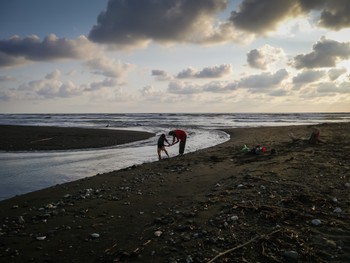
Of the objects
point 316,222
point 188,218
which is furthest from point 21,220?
point 316,222

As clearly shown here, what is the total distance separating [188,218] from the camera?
6680 mm

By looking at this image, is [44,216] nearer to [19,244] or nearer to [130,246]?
[19,244]

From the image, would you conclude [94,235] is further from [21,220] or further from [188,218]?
[21,220]

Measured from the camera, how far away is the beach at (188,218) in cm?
516

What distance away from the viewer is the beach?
16.9 feet

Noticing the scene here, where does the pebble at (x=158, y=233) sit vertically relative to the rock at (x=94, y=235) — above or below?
above

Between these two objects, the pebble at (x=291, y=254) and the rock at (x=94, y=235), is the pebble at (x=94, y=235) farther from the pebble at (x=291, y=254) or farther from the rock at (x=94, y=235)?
the pebble at (x=291, y=254)

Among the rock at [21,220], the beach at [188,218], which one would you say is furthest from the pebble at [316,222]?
the rock at [21,220]

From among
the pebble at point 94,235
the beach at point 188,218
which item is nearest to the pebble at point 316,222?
the beach at point 188,218

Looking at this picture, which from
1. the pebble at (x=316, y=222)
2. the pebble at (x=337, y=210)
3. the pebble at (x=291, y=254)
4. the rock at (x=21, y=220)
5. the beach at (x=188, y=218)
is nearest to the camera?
the pebble at (x=291, y=254)

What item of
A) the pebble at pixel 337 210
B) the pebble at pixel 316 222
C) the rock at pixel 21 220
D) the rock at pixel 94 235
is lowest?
the rock at pixel 21 220

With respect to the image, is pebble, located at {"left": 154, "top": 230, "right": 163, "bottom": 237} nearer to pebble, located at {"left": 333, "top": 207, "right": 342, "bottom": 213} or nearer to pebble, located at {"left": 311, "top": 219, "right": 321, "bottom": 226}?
pebble, located at {"left": 311, "top": 219, "right": 321, "bottom": 226}

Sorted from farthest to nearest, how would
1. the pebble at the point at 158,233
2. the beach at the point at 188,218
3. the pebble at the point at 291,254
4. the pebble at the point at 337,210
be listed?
the pebble at the point at 337,210 < the pebble at the point at 158,233 < the beach at the point at 188,218 < the pebble at the point at 291,254

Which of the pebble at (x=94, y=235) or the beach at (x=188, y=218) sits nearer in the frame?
the beach at (x=188, y=218)
